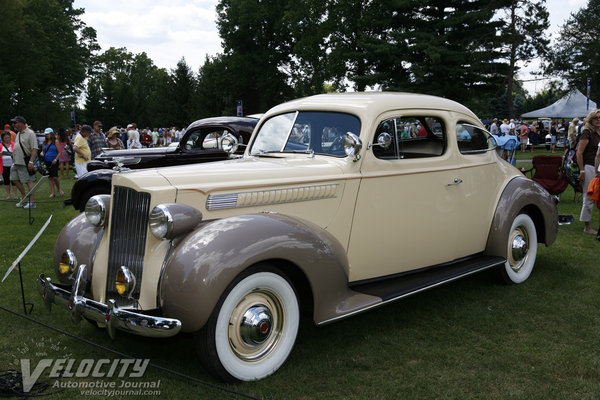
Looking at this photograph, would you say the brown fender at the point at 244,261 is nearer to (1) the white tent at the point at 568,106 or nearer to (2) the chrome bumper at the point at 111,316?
(2) the chrome bumper at the point at 111,316

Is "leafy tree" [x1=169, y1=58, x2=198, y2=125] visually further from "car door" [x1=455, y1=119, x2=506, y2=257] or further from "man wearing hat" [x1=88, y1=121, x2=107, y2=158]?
"car door" [x1=455, y1=119, x2=506, y2=257]

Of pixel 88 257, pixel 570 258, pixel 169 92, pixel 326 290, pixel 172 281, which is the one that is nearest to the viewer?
pixel 172 281

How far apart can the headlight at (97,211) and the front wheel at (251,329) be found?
132 centimetres

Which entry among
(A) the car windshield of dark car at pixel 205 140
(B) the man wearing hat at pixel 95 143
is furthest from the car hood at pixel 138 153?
(B) the man wearing hat at pixel 95 143

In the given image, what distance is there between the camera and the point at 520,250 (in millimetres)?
5504

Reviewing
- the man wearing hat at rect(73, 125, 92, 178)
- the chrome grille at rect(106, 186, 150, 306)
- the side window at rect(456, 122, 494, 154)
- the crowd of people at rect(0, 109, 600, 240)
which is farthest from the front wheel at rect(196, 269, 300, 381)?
the man wearing hat at rect(73, 125, 92, 178)

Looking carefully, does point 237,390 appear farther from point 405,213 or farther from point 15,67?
point 15,67

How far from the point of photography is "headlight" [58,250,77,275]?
3.76 meters

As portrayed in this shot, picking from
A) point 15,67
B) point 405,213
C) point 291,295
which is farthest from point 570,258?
point 15,67

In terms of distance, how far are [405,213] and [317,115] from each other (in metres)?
1.16

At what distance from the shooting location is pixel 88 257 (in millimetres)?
3781

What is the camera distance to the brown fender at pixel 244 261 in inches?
119

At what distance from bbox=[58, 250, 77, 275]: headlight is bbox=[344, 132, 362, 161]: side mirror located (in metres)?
2.22

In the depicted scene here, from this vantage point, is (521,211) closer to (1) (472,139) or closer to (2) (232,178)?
(1) (472,139)
